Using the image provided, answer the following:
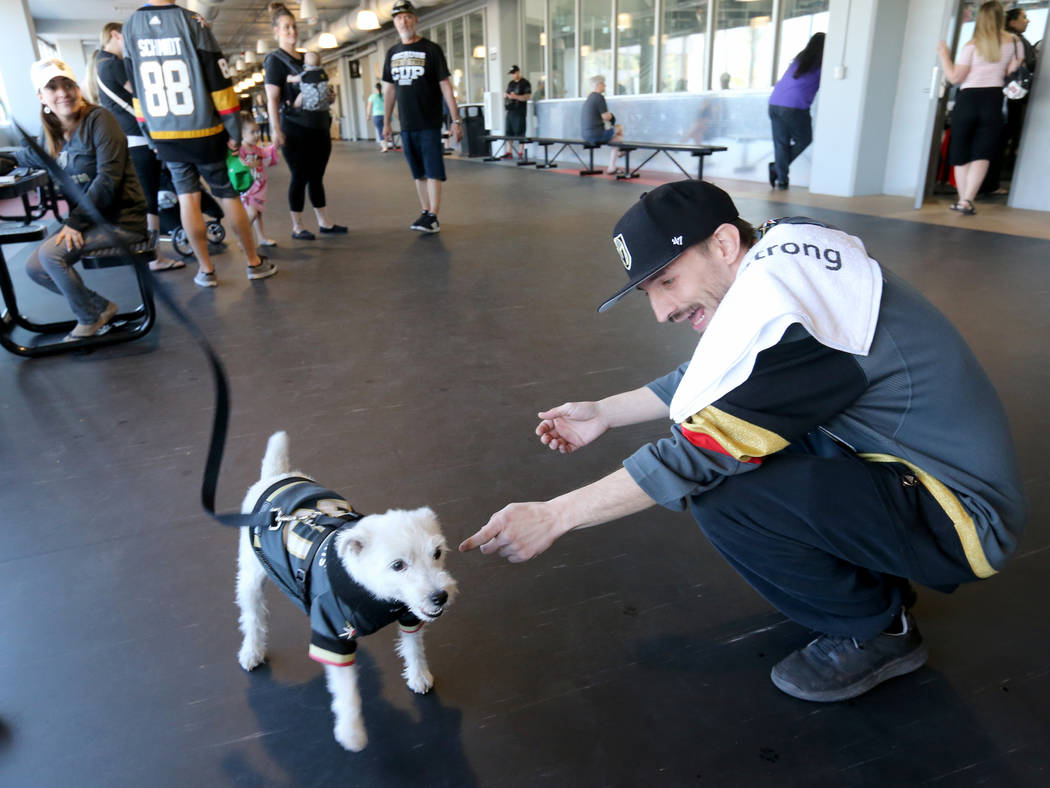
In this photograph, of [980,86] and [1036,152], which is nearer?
Answer: [980,86]

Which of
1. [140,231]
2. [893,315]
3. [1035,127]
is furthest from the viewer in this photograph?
[1035,127]

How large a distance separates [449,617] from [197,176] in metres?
3.50

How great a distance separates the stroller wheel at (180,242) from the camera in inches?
206

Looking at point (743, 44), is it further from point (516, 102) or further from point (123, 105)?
point (123, 105)

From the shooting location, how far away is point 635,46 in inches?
453

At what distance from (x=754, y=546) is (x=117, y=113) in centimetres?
509

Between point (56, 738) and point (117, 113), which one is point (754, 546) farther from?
point (117, 113)

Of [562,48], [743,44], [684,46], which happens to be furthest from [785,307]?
[562,48]

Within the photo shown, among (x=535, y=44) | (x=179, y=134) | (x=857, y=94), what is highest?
(x=535, y=44)

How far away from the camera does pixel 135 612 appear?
1.60 m

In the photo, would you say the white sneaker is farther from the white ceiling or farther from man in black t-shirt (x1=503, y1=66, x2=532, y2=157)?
the white ceiling

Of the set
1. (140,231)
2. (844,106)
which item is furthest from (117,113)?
(844,106)

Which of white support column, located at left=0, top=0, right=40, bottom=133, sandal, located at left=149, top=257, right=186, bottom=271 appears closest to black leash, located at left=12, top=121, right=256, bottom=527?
sandal, located at left=149, top=257, right=186, bottom=271

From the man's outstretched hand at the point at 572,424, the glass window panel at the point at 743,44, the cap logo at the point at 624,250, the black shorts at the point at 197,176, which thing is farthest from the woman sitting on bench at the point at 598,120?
the cap logo at the point at 624,250
